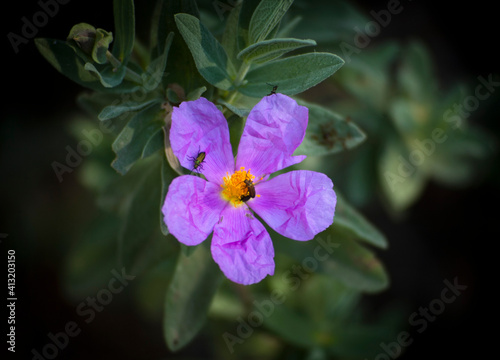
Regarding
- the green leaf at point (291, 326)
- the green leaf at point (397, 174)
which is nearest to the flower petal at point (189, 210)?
the green leaf at point (291, 326)

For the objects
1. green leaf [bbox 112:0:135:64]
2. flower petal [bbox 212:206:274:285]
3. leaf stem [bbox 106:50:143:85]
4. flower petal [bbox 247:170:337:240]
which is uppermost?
green leaf [bbox 112:0:135:64]

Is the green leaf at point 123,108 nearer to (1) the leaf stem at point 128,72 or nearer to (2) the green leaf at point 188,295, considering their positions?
(1) the leaf stem at point 128,72

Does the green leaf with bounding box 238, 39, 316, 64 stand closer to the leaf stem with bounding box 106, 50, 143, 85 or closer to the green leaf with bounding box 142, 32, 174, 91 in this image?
the green leaf with bounding box 142, 32, 174, 91

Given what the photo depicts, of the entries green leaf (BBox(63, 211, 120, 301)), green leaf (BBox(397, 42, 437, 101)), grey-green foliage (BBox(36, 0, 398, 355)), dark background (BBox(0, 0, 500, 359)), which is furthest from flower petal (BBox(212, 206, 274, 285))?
green leaf (BBox(397, 42, 437, 101))

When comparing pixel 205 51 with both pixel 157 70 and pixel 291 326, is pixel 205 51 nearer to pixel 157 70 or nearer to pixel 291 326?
pixel 157 70

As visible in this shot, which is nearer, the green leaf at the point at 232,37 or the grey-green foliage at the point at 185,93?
the grey-green foliage at the point at 185,93
